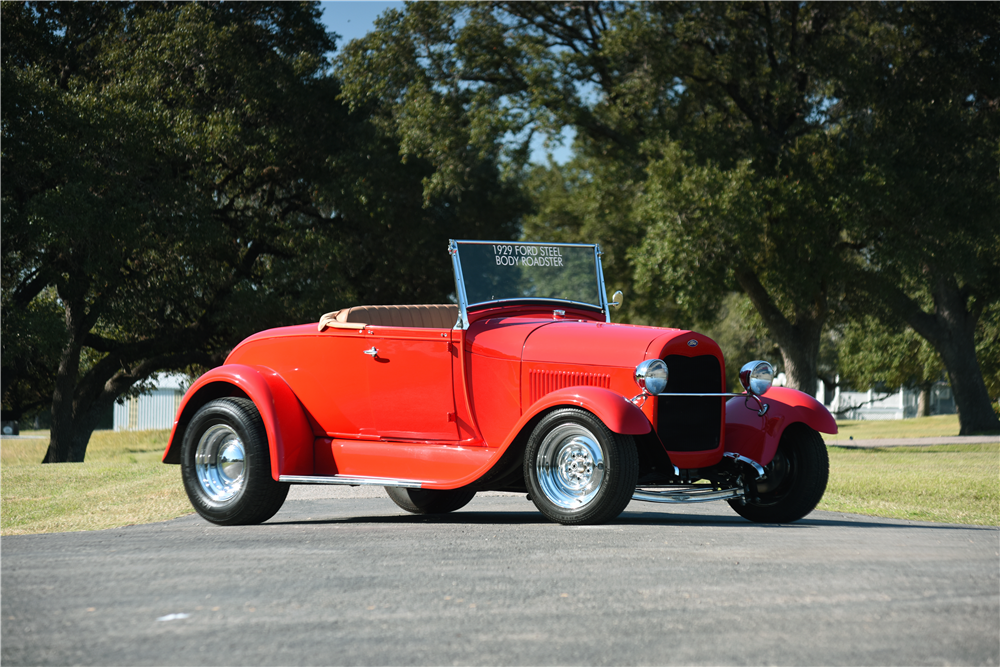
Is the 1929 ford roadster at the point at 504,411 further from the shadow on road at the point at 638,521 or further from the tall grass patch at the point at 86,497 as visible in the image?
the tall grass patch at the point at 86,497

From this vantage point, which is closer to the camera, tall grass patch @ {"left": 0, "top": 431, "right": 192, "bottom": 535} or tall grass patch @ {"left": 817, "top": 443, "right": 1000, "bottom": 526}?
tall grass patch @ {"left": 0, "top": 431, "right": 192, "bottom": 535}

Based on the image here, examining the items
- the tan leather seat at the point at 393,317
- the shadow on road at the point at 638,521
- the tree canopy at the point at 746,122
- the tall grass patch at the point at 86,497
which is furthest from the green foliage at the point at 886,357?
the tan leather seat at the point at 393,317

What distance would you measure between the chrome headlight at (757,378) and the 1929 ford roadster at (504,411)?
0.05 ft

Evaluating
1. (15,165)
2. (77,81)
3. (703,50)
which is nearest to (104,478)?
(15,165)

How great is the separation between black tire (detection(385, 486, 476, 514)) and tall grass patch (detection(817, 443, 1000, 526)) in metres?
3.60

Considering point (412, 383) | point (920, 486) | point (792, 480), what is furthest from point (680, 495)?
point (920, 486)

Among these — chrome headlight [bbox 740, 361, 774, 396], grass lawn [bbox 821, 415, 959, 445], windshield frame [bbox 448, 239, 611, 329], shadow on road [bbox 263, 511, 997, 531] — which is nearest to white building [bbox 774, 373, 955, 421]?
grass lawn [bbox 821, 415, 959, 445]

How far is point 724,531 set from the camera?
6699mm

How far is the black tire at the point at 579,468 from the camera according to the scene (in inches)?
260

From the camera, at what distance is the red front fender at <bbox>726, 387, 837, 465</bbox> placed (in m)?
7.71

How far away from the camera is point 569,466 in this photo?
6.90m

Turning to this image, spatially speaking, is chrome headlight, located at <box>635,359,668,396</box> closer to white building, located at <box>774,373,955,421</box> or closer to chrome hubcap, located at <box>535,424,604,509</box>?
chrome hubcap, located at <box>535,424,604,509</box>

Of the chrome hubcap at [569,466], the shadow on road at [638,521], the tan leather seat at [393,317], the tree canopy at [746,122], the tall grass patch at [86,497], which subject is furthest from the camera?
the tree canopy at [746,122]

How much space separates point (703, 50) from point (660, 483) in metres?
17.1
